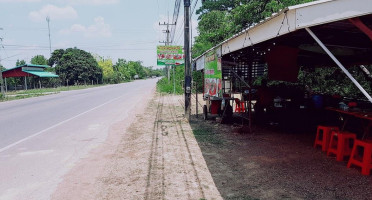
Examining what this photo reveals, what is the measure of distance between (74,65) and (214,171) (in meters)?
59.7

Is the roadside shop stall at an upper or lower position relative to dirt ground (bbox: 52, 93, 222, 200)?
upper

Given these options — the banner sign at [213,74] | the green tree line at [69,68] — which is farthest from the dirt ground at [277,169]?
the green tree line at [69,68]

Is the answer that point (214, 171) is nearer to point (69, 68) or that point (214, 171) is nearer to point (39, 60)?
point (69, 68)

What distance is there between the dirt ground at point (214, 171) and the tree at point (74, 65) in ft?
183

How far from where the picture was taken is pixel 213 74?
9445mm

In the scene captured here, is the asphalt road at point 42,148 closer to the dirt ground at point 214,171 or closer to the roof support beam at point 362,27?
the dirt ground at point 214,171

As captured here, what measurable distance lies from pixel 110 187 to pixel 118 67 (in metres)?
92.7

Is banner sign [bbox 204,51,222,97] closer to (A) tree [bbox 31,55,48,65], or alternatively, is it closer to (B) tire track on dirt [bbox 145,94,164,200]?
(B) tire track on dirt [bbox 145,94,164,200]

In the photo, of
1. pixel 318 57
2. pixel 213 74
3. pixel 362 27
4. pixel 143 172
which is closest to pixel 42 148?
pixel 143 172

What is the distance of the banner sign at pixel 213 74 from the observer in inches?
350

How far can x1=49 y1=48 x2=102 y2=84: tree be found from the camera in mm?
58719

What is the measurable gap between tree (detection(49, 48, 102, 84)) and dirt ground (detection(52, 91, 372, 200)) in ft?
183

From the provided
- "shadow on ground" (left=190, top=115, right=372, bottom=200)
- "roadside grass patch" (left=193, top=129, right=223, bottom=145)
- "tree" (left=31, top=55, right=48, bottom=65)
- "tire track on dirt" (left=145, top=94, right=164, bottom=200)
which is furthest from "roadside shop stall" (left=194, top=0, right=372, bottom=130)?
"tree" (left=31, top=55, right=48, bottom=65)

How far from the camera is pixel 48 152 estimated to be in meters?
6.85
